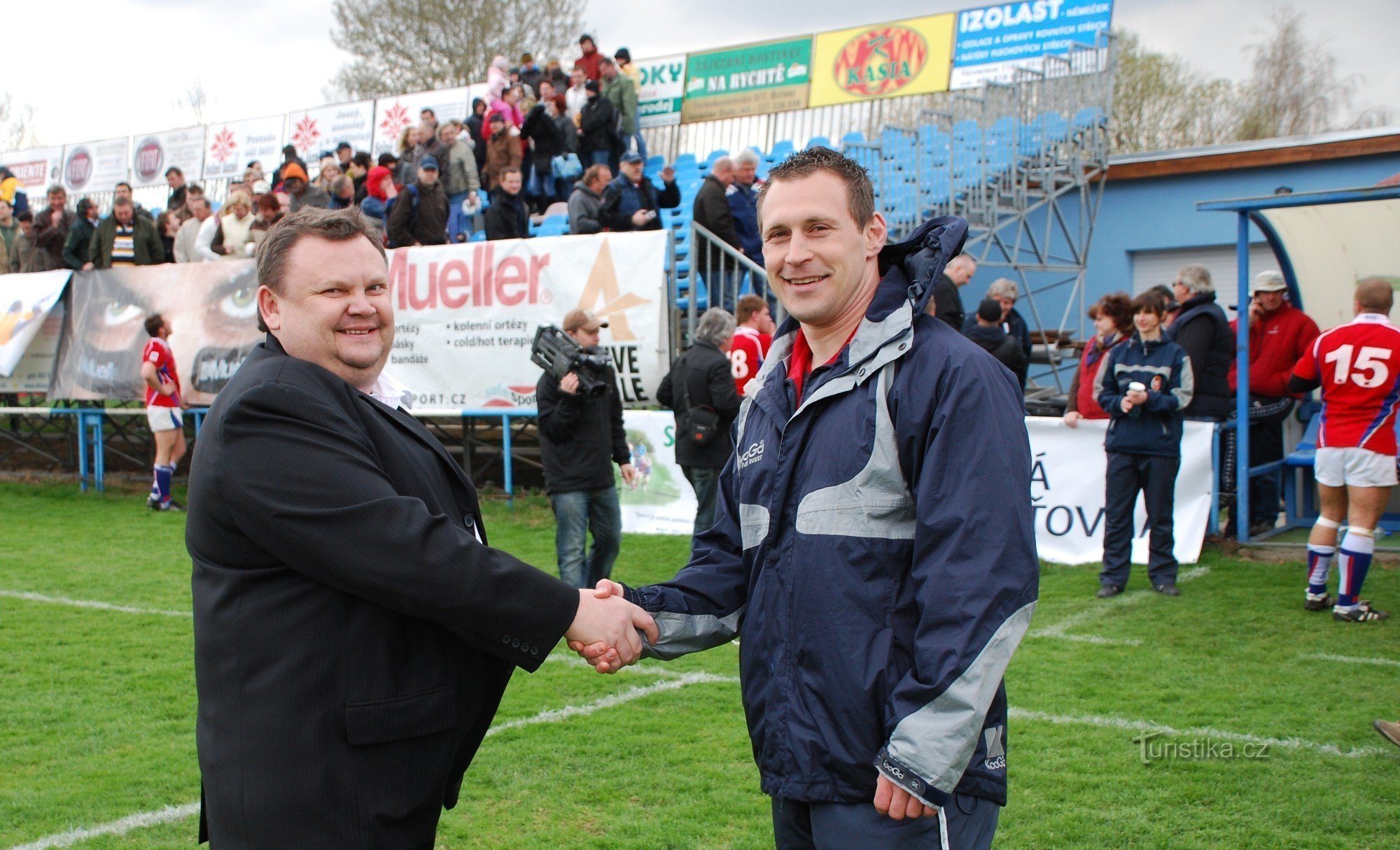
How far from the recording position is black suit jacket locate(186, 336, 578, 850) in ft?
7.30

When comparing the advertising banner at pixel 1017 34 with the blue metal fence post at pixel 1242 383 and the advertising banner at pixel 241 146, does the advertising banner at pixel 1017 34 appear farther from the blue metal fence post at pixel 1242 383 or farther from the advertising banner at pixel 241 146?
the advertising banner at pixel 241 146

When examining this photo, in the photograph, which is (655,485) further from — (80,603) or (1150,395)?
(80,603)

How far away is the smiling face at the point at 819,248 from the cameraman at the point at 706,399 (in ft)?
19.1

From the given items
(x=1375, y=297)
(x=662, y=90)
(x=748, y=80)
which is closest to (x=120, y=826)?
(x=1375, y=297)

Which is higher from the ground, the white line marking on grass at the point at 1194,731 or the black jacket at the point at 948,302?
the black jacket at the point at 948,302

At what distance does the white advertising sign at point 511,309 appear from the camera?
11.7m

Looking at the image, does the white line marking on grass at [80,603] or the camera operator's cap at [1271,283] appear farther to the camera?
the camera operator's cap at [1271,283]

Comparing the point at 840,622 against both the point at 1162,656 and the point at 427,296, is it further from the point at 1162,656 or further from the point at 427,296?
the point at 427,296

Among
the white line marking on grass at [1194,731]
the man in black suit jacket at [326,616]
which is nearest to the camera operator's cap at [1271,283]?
the white line marking on grass at [1194,731]

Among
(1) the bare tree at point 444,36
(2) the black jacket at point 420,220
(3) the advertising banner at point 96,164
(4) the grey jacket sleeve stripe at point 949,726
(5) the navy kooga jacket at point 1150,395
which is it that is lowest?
(4) the grey jacket sleeve stripe at point 949,726

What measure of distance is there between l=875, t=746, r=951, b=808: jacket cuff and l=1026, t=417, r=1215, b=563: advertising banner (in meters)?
7.64

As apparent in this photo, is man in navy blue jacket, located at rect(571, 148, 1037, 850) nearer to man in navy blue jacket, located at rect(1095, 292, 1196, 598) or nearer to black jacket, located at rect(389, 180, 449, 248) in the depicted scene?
man in navy blue jacket, located at rect(1095, 292, 1196, 598)

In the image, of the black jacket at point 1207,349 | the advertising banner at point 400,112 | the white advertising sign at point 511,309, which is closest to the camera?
the black jacket at point 1207,349

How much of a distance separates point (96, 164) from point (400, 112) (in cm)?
992
